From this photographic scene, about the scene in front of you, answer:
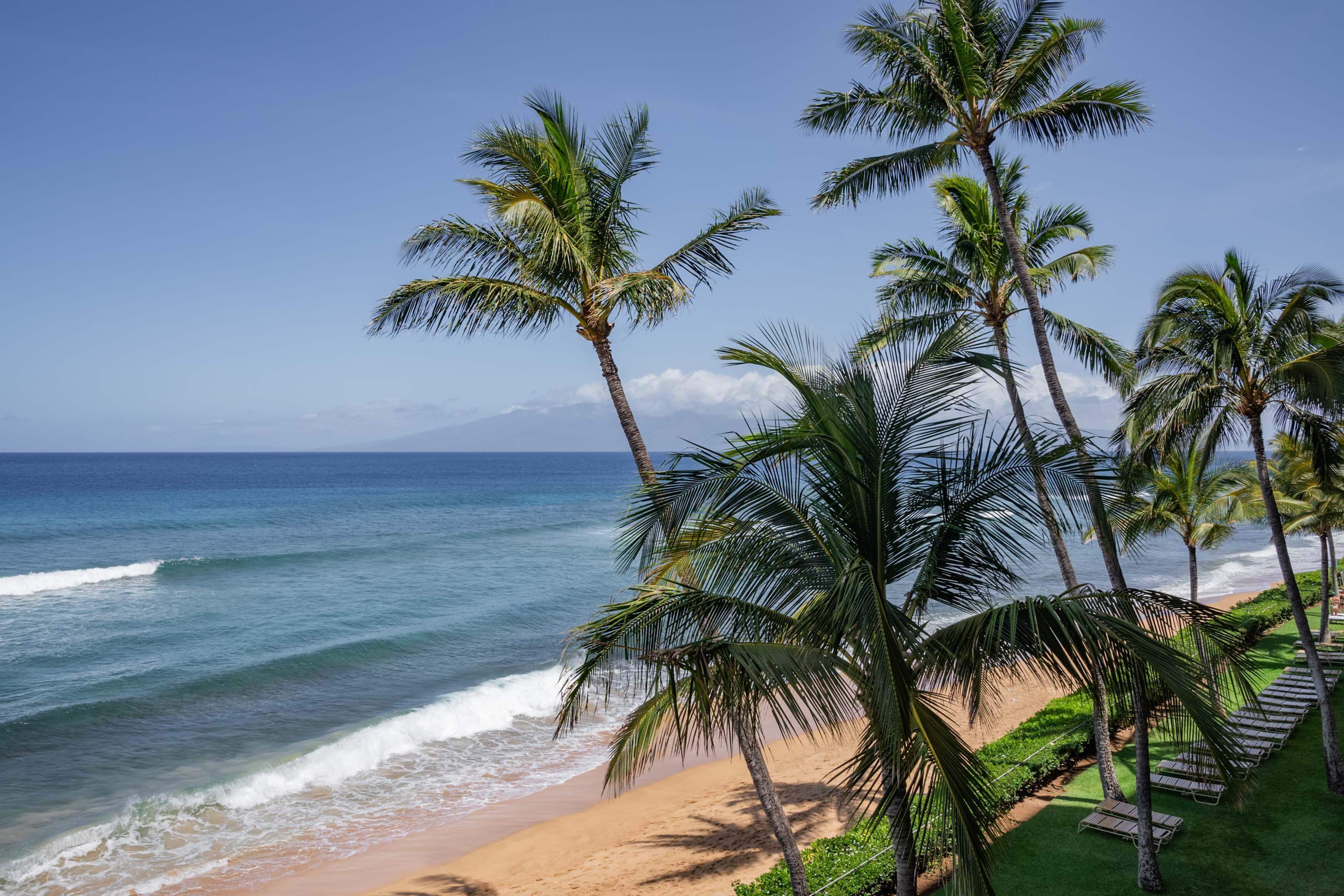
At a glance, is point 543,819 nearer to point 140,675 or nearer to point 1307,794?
point 1307,794

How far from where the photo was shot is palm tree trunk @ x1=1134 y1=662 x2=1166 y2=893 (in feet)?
24.0

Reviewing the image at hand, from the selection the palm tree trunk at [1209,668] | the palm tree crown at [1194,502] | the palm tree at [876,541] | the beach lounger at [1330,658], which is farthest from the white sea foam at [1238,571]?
the palm tree at [876,541]

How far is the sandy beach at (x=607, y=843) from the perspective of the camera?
10773 millimetres

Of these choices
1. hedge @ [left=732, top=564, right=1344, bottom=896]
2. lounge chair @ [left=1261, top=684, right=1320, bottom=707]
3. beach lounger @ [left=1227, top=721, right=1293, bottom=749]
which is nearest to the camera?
hedge @ [left=732, top=564, right=1344, bottom=896]

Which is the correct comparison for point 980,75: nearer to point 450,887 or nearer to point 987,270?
point 987,270

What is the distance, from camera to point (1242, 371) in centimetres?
988

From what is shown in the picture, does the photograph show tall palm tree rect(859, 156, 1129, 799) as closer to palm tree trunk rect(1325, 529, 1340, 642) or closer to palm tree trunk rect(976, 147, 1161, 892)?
palm tree trunk rect(976, 147, 1161, 892)

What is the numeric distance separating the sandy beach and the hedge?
98 centimetres

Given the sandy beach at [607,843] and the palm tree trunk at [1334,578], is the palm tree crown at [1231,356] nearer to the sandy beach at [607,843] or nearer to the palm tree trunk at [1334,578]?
the sandy beach at [607,843]

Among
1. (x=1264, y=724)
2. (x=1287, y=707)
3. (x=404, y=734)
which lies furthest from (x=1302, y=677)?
(x=404, y=734)

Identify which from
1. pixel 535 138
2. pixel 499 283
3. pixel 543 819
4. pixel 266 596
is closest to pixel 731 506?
pixel 499 283

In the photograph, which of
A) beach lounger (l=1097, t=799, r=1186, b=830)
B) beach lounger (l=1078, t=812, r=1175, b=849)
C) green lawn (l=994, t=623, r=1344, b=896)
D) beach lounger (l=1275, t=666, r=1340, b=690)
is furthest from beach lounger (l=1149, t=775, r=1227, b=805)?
beach lounger (l=1275, t=666, r=1340, b=690)

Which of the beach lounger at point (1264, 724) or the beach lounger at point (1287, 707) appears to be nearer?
the beach lounger at point (1264, 724)

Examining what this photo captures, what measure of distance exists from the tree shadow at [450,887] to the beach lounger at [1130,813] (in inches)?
321
